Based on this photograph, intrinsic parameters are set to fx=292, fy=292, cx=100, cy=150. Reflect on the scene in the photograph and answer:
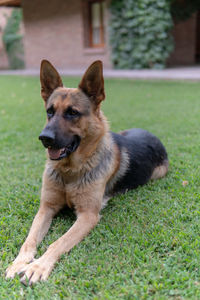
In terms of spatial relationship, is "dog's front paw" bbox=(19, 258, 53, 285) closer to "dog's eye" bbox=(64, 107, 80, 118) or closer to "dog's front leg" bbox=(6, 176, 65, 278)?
"dog's front leg" bbox=(6, 176, 65, 278)

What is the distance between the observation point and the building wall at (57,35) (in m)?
17.9

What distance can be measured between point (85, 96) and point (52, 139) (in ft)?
2.30

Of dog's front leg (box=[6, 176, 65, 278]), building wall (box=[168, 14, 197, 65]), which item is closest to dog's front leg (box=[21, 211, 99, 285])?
dog's front leg (box=[6, 176, 65, 278])

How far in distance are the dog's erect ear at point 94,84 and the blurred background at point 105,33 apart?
41.8 feet

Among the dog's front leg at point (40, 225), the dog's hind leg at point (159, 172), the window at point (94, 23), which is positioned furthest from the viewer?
the window at point (94, 23)

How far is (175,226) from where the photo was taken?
2662 mm

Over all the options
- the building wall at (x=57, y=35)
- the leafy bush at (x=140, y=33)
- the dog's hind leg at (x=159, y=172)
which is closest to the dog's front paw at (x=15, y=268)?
the dog's hind leg at (x=159, y=172)

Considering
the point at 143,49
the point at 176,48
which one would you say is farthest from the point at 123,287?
the point at 176,48

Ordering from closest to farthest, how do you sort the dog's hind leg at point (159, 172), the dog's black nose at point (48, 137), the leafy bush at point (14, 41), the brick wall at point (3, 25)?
the dog's black nose at point (48, 137), the dog's hind leg at point (159, 172), the leafy bush at point (14, 41), the brick wall at point (3, 25)

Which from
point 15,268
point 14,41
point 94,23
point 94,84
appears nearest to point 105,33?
point 94,23

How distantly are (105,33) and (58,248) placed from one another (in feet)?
53.6

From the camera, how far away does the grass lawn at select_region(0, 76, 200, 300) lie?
6.51ft

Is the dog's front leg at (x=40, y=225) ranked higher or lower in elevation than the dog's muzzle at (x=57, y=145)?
lower

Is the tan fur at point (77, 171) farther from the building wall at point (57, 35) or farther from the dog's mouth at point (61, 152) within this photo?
the building wall at point (57, 35)
